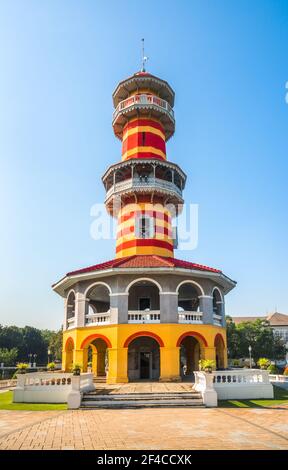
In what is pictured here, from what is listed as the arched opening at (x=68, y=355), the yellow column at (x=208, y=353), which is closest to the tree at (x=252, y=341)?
the yellow column at (x=208, y=353)

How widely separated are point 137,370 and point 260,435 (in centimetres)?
1704

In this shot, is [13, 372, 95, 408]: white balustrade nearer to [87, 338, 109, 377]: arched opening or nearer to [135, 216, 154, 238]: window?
[87, 338, 109, 377]: arched opening

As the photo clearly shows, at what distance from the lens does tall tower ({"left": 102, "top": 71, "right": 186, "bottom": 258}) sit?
101ft

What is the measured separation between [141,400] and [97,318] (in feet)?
30.8

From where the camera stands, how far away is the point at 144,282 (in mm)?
27797

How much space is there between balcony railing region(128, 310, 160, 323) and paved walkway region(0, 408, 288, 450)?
28.5 feet

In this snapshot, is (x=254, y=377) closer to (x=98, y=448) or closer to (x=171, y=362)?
(x=171, y=362)

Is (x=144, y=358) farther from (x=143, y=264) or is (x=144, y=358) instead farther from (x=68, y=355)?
(x=143, y=264)

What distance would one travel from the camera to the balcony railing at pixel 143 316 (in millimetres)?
25438

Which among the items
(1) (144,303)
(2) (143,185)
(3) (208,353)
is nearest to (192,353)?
(3) (208,353)

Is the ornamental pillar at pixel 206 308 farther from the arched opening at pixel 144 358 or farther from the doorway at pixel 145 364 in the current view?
the doorway at pixel 145 364

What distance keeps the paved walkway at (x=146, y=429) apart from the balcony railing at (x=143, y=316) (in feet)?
28.5

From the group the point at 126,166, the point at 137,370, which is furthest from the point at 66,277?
the point at 126,166
